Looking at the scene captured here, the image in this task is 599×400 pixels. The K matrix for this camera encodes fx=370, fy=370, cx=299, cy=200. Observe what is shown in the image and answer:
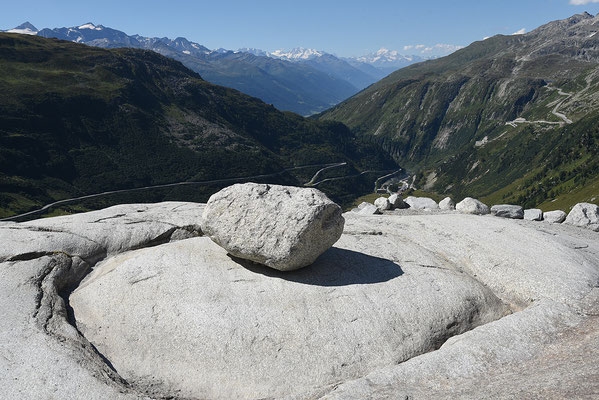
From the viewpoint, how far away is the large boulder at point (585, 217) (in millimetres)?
34875

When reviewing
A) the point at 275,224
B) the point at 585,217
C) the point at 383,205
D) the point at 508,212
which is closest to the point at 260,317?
the point at 275,224

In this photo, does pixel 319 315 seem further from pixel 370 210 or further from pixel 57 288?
pixel 370 210

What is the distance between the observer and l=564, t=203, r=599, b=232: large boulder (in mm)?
34875

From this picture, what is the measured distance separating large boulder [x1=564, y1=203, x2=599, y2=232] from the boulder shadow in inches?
978

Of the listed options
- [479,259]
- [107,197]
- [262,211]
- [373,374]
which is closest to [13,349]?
[262,211]

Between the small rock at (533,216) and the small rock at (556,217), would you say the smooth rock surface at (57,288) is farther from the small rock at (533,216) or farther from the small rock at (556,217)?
the small rock at (556,217)

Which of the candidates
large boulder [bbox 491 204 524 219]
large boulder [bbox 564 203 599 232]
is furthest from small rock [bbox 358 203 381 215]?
large boulder [bbox 564 203 599 232]

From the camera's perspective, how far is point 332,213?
801 inches

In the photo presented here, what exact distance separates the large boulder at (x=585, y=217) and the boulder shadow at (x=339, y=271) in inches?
978

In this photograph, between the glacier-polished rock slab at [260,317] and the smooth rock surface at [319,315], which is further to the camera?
the glacier-polished rock slab at [260,317]

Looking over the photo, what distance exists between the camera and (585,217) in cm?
3525

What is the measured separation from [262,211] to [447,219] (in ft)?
55.8

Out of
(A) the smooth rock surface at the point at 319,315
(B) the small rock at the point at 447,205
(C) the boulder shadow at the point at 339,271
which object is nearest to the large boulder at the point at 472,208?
(B) the small rock at the point at 447,205

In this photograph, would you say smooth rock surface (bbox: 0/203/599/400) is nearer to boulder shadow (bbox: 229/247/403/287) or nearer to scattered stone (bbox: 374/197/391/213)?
boulder shadow (bbox: 229/247/403/287)
